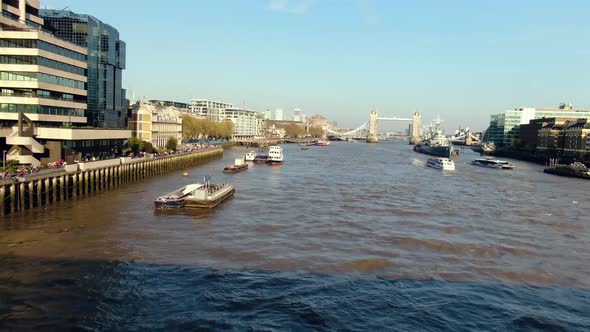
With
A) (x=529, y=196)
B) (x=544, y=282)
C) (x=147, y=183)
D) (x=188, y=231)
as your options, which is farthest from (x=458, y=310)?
(x=147, y=183)

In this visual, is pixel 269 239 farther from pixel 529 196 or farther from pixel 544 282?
pixel 529 196

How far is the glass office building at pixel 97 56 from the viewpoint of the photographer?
71.6 metres

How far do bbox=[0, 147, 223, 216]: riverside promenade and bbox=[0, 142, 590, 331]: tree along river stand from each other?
115 centimetres

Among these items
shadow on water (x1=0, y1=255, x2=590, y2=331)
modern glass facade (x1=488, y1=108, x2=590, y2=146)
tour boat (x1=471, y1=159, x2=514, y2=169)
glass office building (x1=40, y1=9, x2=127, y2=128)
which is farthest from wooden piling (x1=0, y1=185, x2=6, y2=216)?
modern glass facade (x1=488, y1=108, x2=590, y2=146)

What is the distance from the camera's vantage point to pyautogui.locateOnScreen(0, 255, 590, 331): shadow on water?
51.1 feet

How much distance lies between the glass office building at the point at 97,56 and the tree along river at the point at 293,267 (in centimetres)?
3843

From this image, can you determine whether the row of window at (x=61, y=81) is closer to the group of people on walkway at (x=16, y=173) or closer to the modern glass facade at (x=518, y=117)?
the group of people on walkway at (x=16, y=173)

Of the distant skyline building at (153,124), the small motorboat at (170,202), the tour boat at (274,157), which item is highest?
the distant skyline building at (153,124)

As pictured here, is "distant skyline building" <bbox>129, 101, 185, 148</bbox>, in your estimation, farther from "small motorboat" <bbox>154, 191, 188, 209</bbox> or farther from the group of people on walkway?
"small motorboat" <bbox>154, 191, 188, 209</bbox>

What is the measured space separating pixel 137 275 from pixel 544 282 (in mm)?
16917

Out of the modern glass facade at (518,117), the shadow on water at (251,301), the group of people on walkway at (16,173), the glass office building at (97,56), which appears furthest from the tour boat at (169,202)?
the modern glass facade at (518,117)

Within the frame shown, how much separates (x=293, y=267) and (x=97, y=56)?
64.4 meters

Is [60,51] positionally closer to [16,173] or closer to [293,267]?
[16,173]

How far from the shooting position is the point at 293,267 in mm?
21453
